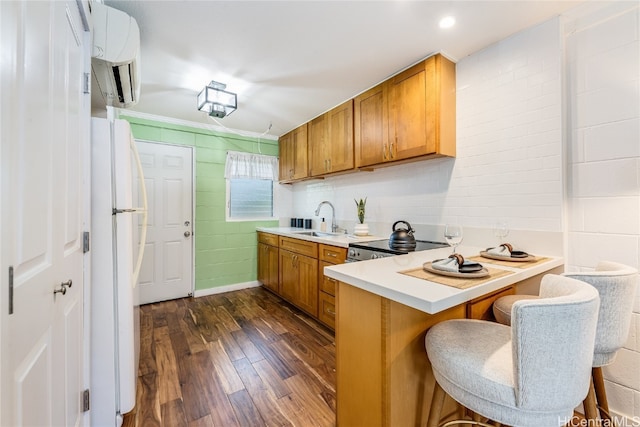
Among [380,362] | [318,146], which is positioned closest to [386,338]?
[380,362]

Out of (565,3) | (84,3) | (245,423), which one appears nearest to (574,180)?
(565,3)

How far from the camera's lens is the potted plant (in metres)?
2.87

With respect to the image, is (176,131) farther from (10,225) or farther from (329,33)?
(10,225)

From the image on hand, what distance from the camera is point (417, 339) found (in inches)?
46.6

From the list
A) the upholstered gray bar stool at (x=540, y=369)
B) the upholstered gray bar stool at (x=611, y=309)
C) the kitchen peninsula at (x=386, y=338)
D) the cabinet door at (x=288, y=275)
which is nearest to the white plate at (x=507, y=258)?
the kitchen peninsula at (x=386, y=338)

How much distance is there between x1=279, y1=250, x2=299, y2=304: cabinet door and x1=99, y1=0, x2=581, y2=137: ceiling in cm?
177

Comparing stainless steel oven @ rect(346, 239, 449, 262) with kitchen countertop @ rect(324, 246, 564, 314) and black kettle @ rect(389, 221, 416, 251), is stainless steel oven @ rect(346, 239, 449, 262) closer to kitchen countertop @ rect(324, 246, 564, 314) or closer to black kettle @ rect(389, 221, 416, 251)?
black kettle @ rect(389, 221, 416, 251)

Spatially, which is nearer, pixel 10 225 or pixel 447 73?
pixel 10 225

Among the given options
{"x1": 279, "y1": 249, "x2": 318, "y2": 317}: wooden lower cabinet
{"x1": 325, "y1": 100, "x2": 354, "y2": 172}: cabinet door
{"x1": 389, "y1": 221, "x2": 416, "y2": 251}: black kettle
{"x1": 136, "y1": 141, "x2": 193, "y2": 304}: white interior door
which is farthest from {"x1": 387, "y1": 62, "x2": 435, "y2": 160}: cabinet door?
{"x1": 136, "y1": 141, "x2": 193, "y2": 304}: white interior door

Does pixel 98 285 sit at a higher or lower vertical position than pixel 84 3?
lower

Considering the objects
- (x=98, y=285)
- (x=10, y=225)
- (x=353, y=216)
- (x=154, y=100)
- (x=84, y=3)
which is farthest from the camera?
(x=353, y=216)

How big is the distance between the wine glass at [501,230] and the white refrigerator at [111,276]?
Answer: 2343 mm

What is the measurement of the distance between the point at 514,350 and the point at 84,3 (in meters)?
2.15

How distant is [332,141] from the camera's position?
2988 millimetres
